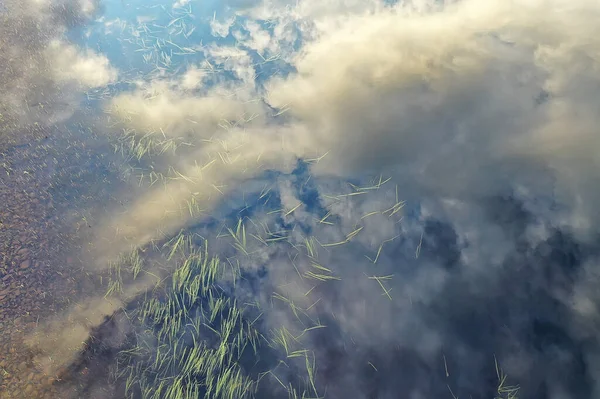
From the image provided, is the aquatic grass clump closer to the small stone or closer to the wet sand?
the wet sand

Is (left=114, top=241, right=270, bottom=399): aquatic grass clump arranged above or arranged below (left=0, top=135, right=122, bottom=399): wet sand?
below

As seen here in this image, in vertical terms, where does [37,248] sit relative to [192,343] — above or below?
above

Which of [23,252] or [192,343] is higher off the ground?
[23,252]

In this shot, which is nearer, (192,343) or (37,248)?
(192,343)

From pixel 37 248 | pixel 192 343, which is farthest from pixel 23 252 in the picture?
pixel 192 343

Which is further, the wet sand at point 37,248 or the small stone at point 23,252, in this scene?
the small stone at point 23,252

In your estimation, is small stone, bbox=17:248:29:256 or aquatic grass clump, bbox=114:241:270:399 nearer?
aquatic grass clump, bbox=114:241:270:399

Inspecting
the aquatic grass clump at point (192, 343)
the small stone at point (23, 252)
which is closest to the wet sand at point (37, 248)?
the small stone at point (23, 252)

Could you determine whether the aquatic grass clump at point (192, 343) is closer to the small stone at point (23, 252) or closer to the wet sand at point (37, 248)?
the wet sand at point (37, 248)

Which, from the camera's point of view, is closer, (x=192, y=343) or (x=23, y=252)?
(x=192, y=343)

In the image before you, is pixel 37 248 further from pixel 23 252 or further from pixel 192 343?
pixel 192 343

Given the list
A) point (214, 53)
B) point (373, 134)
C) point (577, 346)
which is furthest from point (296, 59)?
point (577, 346)

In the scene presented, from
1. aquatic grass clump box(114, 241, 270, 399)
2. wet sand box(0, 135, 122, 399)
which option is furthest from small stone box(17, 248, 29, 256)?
aquatic grass clump box(114, 241, 270, 399)
